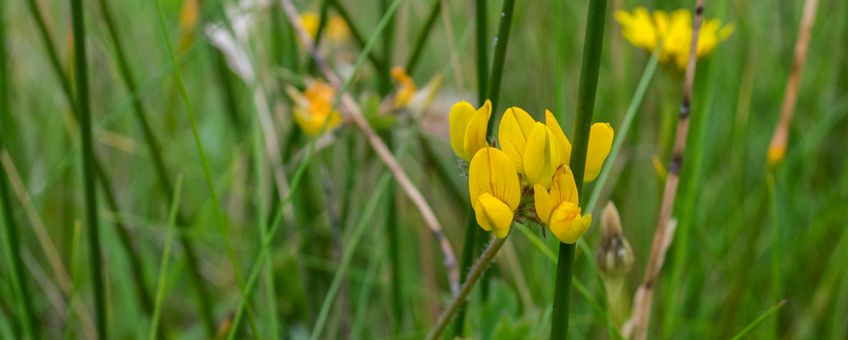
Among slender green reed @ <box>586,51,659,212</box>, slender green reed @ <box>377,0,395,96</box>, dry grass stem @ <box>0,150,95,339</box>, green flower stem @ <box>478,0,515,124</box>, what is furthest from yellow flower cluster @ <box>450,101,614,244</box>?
dry grass stem @ <box>0,150,95,339</box>

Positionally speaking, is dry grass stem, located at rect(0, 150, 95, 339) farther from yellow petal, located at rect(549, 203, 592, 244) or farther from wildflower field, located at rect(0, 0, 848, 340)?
yellow petal, located at rect(549, 203, 592, 244)

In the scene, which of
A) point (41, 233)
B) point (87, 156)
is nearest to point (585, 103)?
point (87, 156)

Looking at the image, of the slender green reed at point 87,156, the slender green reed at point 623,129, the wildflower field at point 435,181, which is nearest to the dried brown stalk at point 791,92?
the wildflower field at point 435,181

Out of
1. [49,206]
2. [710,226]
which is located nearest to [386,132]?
[710,226]

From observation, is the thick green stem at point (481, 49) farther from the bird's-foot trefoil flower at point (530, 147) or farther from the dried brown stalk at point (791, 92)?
the dried brown stalk at point (791, 92)

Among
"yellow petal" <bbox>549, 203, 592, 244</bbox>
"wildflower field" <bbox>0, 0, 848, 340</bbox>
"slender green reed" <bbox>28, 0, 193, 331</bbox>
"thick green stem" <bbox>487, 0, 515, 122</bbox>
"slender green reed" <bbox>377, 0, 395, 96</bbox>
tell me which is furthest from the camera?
"slender green reed" <bbox>377, 0, 395, 96</bbox>

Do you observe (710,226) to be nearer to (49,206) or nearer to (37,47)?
(49,206)
